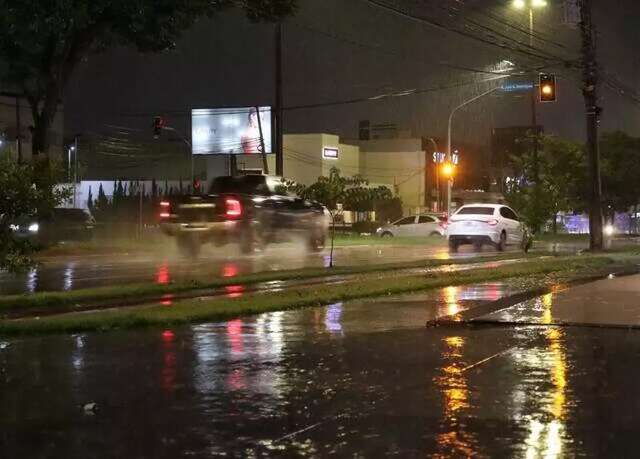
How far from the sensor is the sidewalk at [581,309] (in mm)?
11117

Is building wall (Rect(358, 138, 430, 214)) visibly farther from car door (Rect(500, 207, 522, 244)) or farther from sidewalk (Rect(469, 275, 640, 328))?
sidewalk (Rect(469, 275, 640, 328))

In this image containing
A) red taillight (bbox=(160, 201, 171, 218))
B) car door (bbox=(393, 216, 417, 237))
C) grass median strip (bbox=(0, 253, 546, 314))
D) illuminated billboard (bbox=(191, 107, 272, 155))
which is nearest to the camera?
grass median strip (bbox=(0, 253, 546, 314))

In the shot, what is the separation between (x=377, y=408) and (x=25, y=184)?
256 inches

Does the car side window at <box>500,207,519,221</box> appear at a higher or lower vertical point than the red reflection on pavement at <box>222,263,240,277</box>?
higher

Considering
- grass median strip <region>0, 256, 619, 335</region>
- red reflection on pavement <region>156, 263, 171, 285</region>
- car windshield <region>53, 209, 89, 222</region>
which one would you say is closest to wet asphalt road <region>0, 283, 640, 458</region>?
grass median strip <region>0, 256, 619, 335</region>

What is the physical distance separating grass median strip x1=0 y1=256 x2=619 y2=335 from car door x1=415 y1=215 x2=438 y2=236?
22.3 m

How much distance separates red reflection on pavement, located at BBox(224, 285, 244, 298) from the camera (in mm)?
14150

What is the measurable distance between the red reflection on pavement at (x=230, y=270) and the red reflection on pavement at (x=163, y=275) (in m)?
1.19

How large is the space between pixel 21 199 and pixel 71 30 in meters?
13.0

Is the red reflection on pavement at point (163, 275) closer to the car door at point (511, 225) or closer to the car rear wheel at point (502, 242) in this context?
the car rear wheel at point (502, 242)

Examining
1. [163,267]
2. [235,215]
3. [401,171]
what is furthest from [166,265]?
[401,171]

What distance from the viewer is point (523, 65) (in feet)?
101

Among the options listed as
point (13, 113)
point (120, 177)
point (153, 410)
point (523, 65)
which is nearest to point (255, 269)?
point (153, 410)

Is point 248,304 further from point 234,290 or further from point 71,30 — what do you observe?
point 71,30
